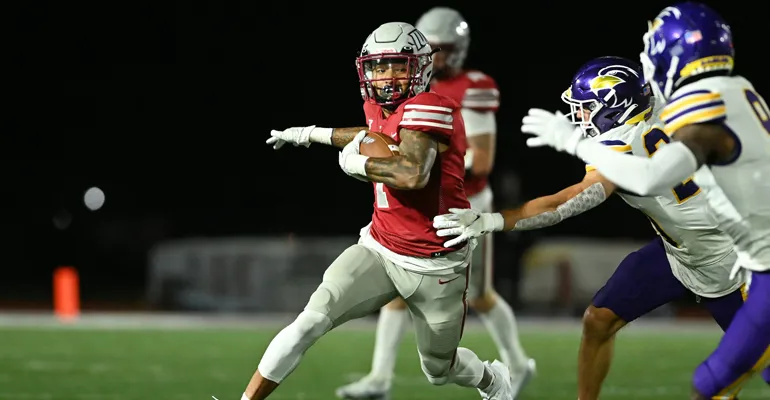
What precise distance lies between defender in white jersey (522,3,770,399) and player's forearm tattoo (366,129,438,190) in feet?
2.02

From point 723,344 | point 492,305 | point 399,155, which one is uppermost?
point 399,155

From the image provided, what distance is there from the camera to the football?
3762mm

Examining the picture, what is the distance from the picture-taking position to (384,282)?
3.92 meters

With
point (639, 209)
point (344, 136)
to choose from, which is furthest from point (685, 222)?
point (344, 136)

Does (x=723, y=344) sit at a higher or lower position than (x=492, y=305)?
higher

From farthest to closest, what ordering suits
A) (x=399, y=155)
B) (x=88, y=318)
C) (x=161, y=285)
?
(x=161, y=285) < (x=88, y=318) < (x=399, y=155)

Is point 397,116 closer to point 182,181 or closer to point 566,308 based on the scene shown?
point 566,308

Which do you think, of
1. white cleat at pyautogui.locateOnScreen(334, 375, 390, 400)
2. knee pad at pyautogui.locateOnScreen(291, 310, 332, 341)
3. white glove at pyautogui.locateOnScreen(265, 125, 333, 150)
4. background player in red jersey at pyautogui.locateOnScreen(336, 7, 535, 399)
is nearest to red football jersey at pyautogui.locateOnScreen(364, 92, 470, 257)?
white glove at pyautogui.locateOnScreen(265, 125, 333, 150)

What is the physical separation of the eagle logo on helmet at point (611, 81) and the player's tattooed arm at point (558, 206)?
1.04 feet

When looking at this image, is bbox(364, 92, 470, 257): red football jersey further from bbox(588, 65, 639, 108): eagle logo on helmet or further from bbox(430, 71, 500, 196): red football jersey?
bbox(430, 71, 500, 196): red football jersey

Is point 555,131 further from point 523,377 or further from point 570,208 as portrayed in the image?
point 523,377

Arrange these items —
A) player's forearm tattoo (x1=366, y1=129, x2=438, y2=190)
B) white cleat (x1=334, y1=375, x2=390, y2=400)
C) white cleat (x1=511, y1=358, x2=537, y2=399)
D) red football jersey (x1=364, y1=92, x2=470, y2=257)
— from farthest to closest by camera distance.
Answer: white cleat (x1=511, y1=358, x2=537, y2=399), white cleat (x1=334, y1=375, x2=390, y2=400), red football jersey (x1=364, y1=92, x2=470, y2=257), player's forearm tattoo (x1=366, y1=129, x2=438, y2=190)

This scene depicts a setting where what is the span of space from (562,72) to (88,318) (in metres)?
10.4

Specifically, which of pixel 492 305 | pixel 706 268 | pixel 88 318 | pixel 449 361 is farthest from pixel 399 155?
pixel 88 318
